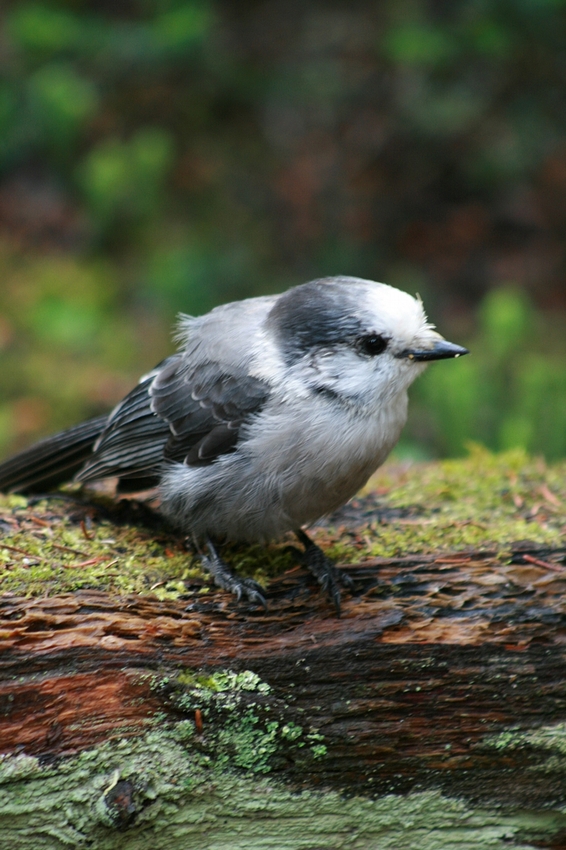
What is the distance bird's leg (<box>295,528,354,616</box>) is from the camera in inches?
132

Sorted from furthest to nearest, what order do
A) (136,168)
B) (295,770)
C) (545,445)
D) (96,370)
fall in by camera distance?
(136,168) < (96,370) < (545,445) < (295,770)

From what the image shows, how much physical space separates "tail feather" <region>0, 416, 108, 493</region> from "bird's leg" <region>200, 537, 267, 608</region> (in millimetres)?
960

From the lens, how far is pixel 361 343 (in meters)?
3.25

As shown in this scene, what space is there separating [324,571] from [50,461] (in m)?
1.52

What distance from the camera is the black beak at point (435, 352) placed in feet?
10.7

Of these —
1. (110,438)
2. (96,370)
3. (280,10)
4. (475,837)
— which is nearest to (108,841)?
(475,837)

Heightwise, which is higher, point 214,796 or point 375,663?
point 375,663

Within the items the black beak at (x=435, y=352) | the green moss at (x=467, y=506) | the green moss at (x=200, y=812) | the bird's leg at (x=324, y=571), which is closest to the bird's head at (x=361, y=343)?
the black beak at (x=435, y=352)

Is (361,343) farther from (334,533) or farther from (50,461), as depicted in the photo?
(50,461)

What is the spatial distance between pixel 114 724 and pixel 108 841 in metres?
0.41

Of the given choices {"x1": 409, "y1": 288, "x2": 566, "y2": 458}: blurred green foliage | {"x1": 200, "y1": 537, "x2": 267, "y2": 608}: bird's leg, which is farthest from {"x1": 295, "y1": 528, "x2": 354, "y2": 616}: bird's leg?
{"x1": 409, "y1": 288, "x2": 566, "y2": 458}: blurred green foliage

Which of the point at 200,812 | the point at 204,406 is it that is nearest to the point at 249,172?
Result: the point at 204,406

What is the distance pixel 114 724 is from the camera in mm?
2877

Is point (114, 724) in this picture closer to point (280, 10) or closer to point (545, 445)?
point (545, 445)
